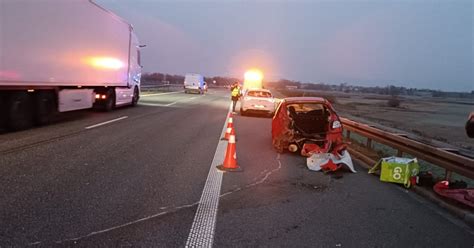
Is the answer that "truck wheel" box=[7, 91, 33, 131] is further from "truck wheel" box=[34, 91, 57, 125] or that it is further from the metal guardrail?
the metal guardrail

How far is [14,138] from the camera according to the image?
1018 cm

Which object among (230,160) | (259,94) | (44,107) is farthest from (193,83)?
(230,160)

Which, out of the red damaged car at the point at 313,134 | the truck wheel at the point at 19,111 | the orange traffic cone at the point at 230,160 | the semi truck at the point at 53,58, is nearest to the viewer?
the orange traffic cone at the point at 230,160

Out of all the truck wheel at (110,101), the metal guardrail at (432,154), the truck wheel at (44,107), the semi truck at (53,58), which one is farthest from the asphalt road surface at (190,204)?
the truck wheel at (110,101)

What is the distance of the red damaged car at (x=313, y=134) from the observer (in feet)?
28.1

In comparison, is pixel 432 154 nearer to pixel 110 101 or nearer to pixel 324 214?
pixel 324 214

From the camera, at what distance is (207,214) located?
17.0 feet

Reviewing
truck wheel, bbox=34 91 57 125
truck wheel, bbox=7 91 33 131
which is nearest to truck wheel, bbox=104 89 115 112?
truck wheel, bbox=34 91 57 125

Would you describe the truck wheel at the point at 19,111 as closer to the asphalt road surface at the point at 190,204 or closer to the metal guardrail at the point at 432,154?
the asphalt road surface at the point at 190,204

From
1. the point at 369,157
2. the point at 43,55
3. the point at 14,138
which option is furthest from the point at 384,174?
the point at 43,55

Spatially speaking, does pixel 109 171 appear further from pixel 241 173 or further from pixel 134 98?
pixel 134 98

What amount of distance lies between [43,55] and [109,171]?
6.49 m

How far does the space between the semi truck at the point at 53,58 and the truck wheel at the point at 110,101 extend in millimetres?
46

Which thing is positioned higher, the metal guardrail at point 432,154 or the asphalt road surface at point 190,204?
the metal guardrail at point 432,154
